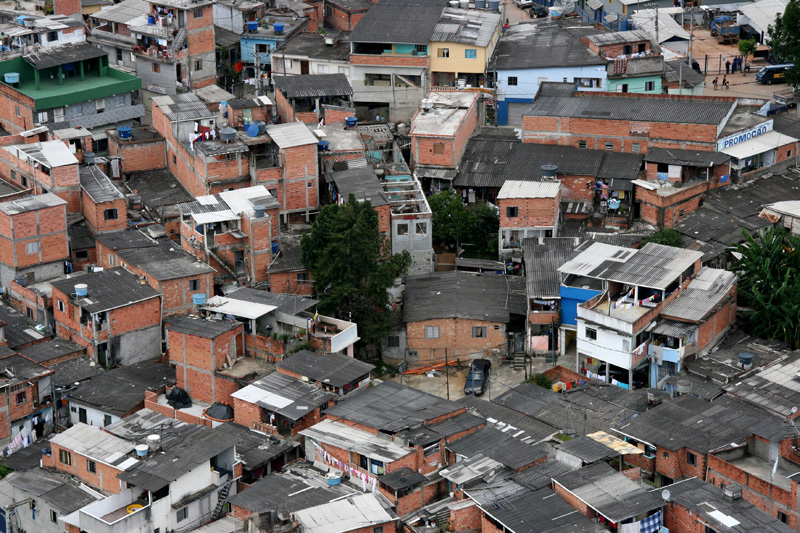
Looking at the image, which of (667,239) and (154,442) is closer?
(154,442)

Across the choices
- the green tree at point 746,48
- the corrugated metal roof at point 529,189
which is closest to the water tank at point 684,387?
the corrugated metal roof at point 529,189

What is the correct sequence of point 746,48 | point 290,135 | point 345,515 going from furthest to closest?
point 746,48
point 290,135
point 345,515

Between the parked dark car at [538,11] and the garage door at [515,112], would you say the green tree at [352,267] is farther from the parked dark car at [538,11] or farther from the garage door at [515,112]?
the parked dark car at [538,11]

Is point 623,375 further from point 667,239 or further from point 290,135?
point 290,135

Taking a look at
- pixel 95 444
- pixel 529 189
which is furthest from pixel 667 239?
pixel 95 444

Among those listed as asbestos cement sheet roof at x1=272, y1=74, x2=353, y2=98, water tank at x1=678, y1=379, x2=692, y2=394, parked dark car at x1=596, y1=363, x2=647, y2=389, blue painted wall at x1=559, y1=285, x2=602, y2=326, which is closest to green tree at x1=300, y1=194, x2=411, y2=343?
blue painted wall at x1=559, y1=285, x2=602, y2=326

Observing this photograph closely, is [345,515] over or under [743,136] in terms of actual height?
under
